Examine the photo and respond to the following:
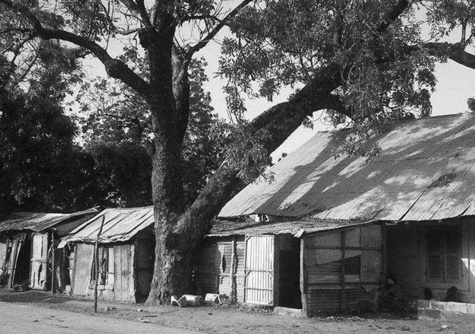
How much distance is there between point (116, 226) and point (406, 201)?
31.1ft

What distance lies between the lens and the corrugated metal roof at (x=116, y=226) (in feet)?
63.6

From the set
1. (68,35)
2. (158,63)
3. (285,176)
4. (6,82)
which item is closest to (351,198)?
(285,176)

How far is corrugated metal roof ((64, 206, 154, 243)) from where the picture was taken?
19.4 metres

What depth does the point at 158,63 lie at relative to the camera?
18281 mm

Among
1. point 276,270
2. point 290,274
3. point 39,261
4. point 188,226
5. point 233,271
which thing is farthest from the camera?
point 39,261

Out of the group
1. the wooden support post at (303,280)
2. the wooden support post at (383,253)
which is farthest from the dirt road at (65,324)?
the wooden support post at (383,253)

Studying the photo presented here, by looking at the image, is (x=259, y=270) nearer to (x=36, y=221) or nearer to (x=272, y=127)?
(x=272, y=127)

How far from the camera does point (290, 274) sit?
54.9 ft

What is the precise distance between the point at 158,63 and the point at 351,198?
260 inches

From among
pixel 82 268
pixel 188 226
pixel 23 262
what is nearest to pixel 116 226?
pixel 82 268

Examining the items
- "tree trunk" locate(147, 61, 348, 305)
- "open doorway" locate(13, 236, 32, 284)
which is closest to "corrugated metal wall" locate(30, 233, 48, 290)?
"open doorway" locate(13, 236, 32, 284)

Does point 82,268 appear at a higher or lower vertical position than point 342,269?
lower

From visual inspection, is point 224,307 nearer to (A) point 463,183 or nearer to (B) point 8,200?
(A) point 463,183

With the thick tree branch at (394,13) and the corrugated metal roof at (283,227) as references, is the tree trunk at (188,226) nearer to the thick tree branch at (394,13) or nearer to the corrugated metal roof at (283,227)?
the corrugated metal roof at (283,227)
